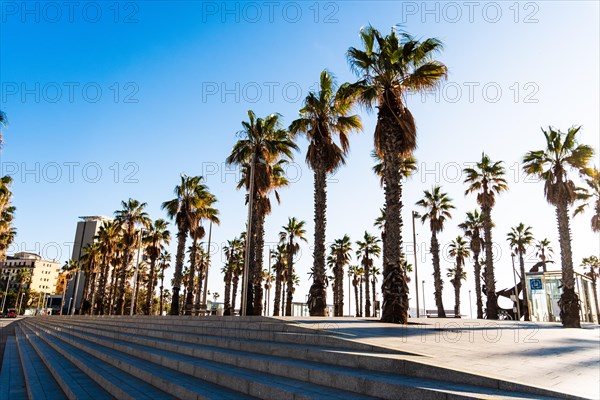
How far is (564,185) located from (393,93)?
14.8 meters

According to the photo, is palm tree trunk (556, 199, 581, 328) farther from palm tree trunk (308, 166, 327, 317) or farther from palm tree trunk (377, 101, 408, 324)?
palm tree trunk (308, 166, 327, 317)

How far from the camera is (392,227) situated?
13.7 metres

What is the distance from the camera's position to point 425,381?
14.3 ft

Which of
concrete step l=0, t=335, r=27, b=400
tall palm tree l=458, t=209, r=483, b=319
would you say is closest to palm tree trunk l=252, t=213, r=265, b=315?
concrete step l=0, t=335, r=27, b=400

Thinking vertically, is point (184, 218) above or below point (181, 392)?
above

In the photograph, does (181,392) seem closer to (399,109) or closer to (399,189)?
(399,189)

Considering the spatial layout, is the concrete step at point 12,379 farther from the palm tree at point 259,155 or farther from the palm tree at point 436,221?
A: the palm tree at point 436,221

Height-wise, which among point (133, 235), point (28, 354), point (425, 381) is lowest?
point (28, 354)

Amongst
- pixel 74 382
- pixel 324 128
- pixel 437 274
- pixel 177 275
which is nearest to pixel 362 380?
pixel 74 382

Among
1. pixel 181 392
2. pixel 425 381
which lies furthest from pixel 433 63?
pixel 181 392

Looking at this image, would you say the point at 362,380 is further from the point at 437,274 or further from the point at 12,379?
the point at 437,274

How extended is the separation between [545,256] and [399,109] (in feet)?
187

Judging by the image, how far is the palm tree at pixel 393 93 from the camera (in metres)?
13.9

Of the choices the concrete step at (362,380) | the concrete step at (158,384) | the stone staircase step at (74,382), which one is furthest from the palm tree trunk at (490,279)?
the stone staircase step at (74,382)
